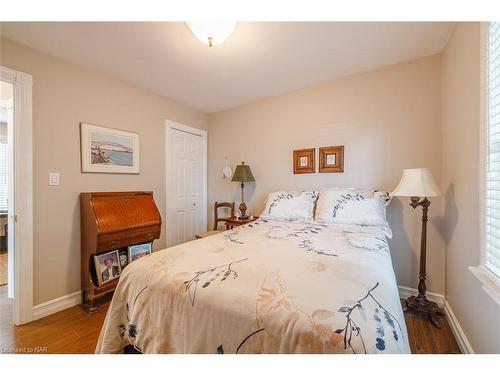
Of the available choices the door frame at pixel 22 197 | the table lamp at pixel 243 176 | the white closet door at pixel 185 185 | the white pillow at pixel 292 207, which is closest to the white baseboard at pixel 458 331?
the white pillow at pixel 292 207

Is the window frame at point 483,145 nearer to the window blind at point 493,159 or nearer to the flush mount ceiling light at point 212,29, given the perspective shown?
the window blind at point 493,159

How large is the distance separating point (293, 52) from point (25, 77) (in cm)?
227

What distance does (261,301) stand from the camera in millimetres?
794

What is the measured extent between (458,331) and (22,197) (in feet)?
11.4

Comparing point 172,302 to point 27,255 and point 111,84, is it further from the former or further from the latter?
point 111,84

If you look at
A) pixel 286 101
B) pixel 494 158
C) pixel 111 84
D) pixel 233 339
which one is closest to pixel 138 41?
pixel 111 84

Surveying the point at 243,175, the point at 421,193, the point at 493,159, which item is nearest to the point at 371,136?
the point at 421,193

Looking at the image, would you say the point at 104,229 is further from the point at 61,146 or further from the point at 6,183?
the point at 6,183

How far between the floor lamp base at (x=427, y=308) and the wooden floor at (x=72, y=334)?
0.15 feet

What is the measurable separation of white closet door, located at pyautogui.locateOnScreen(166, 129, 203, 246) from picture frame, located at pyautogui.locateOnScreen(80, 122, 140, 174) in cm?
58

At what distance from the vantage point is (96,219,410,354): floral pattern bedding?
2.23 ft

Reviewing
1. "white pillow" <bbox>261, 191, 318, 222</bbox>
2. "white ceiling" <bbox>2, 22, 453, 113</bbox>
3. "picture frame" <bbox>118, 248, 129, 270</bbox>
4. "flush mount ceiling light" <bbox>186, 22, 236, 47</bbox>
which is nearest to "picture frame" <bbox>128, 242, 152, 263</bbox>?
"picture frame" <bbox>118, 248, 129, 270</bbox>
